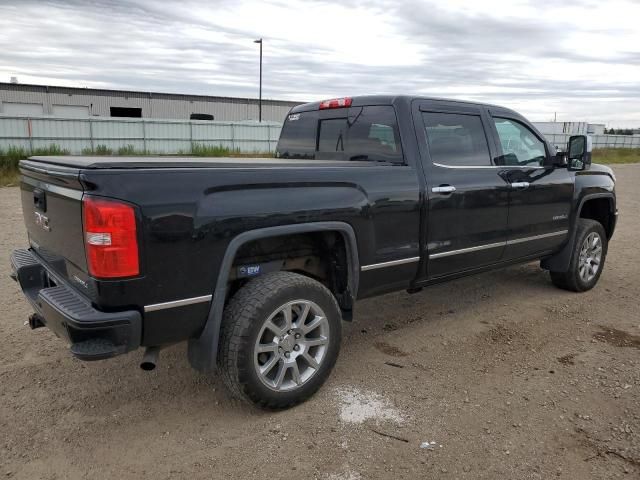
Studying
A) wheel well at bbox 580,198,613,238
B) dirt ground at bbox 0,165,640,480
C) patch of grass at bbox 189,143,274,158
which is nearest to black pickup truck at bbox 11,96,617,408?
dirt ground at bbox 0,165,640,480

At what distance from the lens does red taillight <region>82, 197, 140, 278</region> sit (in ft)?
8.24

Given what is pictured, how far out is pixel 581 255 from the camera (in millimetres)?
5598

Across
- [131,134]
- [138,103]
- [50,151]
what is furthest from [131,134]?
[138,103]

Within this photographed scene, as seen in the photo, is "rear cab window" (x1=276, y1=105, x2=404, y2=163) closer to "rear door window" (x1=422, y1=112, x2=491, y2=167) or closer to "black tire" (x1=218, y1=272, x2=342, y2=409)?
"rear door window" (x1=422, y1=112, x2=491, y2=167)

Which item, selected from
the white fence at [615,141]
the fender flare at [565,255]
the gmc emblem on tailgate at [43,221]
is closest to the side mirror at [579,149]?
the fender flare at [565,255]

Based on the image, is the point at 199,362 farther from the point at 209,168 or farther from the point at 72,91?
the point at 72,91

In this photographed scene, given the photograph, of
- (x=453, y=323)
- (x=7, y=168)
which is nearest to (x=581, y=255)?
(x=453, y=323)

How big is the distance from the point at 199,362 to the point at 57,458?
2.77 ft

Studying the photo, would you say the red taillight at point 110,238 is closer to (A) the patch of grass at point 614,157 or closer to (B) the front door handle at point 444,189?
(B) the front door handle at point 444,189

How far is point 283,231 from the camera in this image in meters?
3.07

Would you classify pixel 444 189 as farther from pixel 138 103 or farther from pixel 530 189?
pixel 138 103

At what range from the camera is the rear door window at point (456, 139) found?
4094 mm

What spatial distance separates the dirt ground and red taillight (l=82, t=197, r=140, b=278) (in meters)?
1.02

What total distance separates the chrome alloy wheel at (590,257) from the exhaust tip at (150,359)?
4.46 metres
